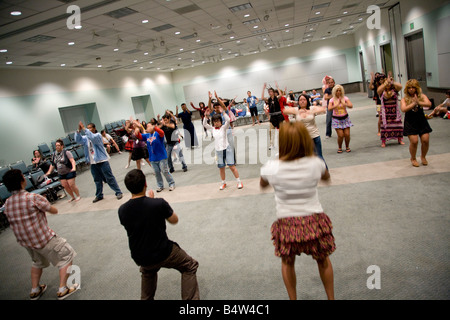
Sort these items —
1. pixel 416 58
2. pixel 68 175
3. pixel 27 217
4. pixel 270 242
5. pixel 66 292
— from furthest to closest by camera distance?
pixel 416 58
pixel 68 175
pixel 270 242
pixel 66 292
pixel 27 217

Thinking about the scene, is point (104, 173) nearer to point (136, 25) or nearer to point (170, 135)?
point (170, 135)

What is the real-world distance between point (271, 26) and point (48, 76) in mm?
10690

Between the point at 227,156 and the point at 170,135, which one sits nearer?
the point at 227,156

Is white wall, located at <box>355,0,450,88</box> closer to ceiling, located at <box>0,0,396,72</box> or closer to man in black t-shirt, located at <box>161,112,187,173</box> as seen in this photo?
ceiling, located at <box>0,0,396,72</box>

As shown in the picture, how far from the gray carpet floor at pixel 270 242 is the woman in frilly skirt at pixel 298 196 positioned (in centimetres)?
67

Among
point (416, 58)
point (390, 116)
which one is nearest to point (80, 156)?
point (390, 116)

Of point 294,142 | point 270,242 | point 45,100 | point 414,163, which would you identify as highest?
point 45,100

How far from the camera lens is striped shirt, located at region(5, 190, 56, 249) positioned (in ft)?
9.09

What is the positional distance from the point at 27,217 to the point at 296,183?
2647 millimetres

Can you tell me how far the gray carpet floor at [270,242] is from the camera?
8.03 ft

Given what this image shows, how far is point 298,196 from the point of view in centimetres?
190
